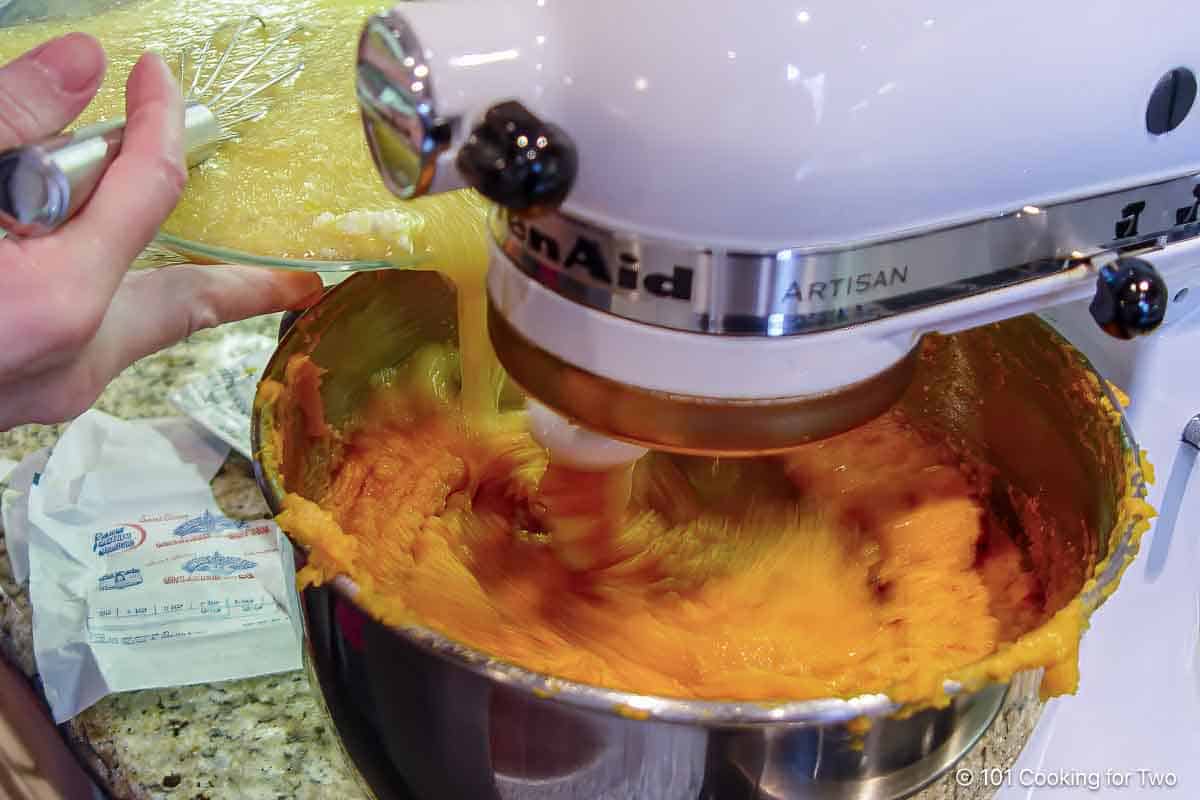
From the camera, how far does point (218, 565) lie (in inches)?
31.7

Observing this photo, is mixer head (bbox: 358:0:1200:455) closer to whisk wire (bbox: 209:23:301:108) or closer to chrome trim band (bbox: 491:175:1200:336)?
chrome trim band (bbox: 491:175:1200:336)

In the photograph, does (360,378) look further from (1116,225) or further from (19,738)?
(1116,225)

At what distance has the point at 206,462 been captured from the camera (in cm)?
91

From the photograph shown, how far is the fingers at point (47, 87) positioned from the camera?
485mm

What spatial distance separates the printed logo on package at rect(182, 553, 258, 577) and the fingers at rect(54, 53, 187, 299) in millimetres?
392

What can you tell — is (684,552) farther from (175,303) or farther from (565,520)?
(175,303)

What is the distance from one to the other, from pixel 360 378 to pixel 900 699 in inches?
17.5

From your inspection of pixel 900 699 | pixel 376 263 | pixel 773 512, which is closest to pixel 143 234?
pixel 376 263

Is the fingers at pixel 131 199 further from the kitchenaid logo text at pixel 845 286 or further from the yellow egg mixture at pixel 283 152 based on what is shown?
the kitchenaid logo text at pixel 845 286

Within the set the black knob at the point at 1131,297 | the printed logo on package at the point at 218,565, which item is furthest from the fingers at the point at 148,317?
the black knob at the point at 1131,297

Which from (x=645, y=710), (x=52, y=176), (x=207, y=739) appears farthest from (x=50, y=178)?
(x=207, y=739)

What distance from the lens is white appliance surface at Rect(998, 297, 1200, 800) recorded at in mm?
601

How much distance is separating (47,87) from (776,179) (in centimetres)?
35

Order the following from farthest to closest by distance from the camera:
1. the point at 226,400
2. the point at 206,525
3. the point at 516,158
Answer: the point at 226,400 → the point at 206,525 → the point at 516,158
